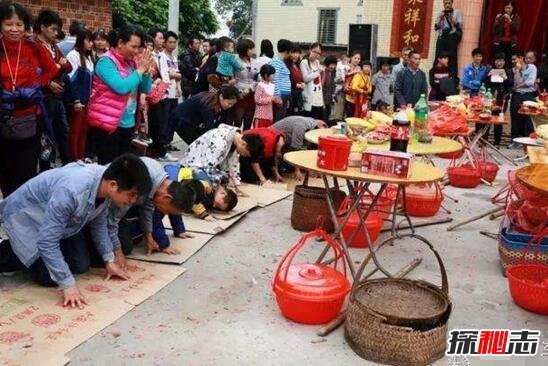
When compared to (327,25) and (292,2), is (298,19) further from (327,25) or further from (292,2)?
(327,25)

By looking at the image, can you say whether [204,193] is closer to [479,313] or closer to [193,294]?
[193,294]

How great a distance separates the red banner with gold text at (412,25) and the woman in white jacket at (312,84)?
138 inches

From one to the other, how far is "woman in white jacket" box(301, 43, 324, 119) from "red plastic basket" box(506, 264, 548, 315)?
187 inches

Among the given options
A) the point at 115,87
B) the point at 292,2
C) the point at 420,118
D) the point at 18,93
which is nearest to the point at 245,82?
the point at 420,118

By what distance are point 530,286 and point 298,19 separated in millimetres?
20016

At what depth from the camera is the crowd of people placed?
299cm

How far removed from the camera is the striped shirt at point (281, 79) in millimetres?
7055

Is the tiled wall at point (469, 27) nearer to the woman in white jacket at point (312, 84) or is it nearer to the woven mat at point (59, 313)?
the woman in white jacket at point (312, 84)

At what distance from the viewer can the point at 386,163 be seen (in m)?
3.20

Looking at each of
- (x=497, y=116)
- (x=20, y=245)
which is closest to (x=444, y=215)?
(x=497, y=116)

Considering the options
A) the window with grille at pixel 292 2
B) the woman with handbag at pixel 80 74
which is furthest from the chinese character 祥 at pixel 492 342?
the window with grille at pixel 292 2

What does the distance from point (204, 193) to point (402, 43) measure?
7863 mm

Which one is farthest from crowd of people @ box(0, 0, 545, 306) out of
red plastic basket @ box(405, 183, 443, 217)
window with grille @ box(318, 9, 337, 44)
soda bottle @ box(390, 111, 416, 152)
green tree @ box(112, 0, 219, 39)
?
window with grille @ box(318, 9, 337, 44)

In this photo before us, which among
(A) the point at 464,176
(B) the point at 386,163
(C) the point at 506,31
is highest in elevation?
(C) the point at 506,31
